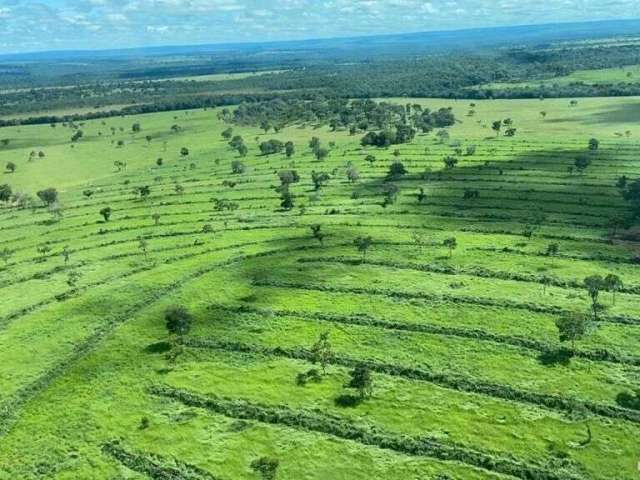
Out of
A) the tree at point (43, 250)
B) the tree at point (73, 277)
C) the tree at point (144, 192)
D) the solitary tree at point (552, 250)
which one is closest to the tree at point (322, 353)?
the tree at point (73, 277)

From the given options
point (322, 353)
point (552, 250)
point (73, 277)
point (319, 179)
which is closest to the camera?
point (322, 353)

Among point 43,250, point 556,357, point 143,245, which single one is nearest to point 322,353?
point 556,357

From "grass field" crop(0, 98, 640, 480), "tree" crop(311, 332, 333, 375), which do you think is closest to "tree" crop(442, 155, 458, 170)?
"grass field" crop(0, 98, 640, 480)

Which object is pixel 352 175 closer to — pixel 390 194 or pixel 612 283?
pixel 390 194

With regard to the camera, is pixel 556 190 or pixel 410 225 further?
pixel 556 190

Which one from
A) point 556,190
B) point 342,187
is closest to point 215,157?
point 342,187

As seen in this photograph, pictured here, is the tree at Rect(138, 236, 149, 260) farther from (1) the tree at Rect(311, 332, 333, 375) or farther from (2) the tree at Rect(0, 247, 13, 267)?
(1) the tree at Rect(311, 332, 333, 375)

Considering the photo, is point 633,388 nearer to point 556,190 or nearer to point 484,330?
point 484,330
